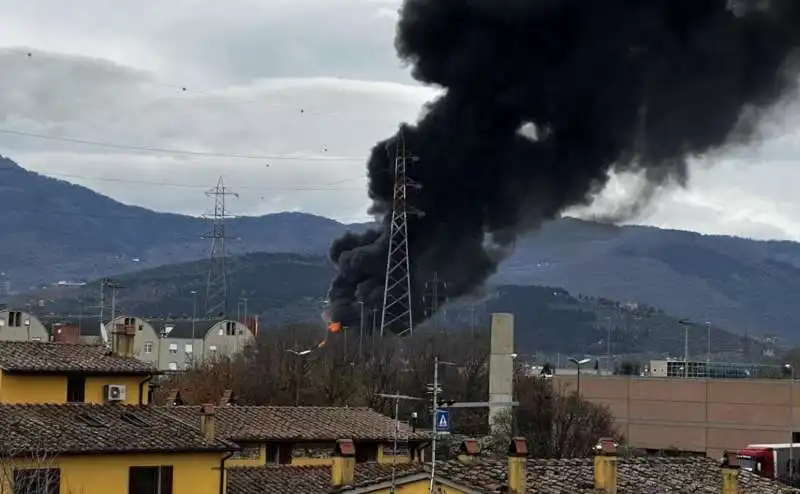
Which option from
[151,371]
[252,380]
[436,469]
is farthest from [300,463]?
[252,380]

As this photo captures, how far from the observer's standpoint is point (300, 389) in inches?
2520

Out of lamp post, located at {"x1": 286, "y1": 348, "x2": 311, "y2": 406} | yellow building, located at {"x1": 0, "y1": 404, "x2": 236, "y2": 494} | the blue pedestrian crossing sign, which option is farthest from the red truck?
the blue pedestrian crossing sign

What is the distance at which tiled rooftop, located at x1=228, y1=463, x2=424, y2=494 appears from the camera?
3047cm

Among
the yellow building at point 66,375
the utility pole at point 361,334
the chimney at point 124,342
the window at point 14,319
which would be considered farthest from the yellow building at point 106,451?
the window at point 14,319

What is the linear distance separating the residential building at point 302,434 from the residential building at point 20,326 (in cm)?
6547

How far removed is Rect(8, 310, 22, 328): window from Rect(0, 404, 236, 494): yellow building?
247 ft

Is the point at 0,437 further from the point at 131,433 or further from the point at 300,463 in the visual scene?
the point at 300,463

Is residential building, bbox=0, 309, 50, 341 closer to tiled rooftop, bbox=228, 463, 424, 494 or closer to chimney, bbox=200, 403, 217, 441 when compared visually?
tiled rooftop, bbox=228, 463, 424, 494

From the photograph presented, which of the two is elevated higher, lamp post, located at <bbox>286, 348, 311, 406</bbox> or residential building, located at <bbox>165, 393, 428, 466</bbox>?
lamp post, located at <bbox>286, 348, 311, 406</bbox>

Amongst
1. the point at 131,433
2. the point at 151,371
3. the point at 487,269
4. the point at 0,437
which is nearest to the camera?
the point at 0,437

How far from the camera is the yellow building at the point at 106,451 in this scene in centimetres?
2548

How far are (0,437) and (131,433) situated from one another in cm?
341

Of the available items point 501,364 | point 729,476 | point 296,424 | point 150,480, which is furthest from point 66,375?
point 501,364

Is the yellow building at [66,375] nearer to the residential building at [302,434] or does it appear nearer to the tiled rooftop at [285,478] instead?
the residential building at [302,434]
